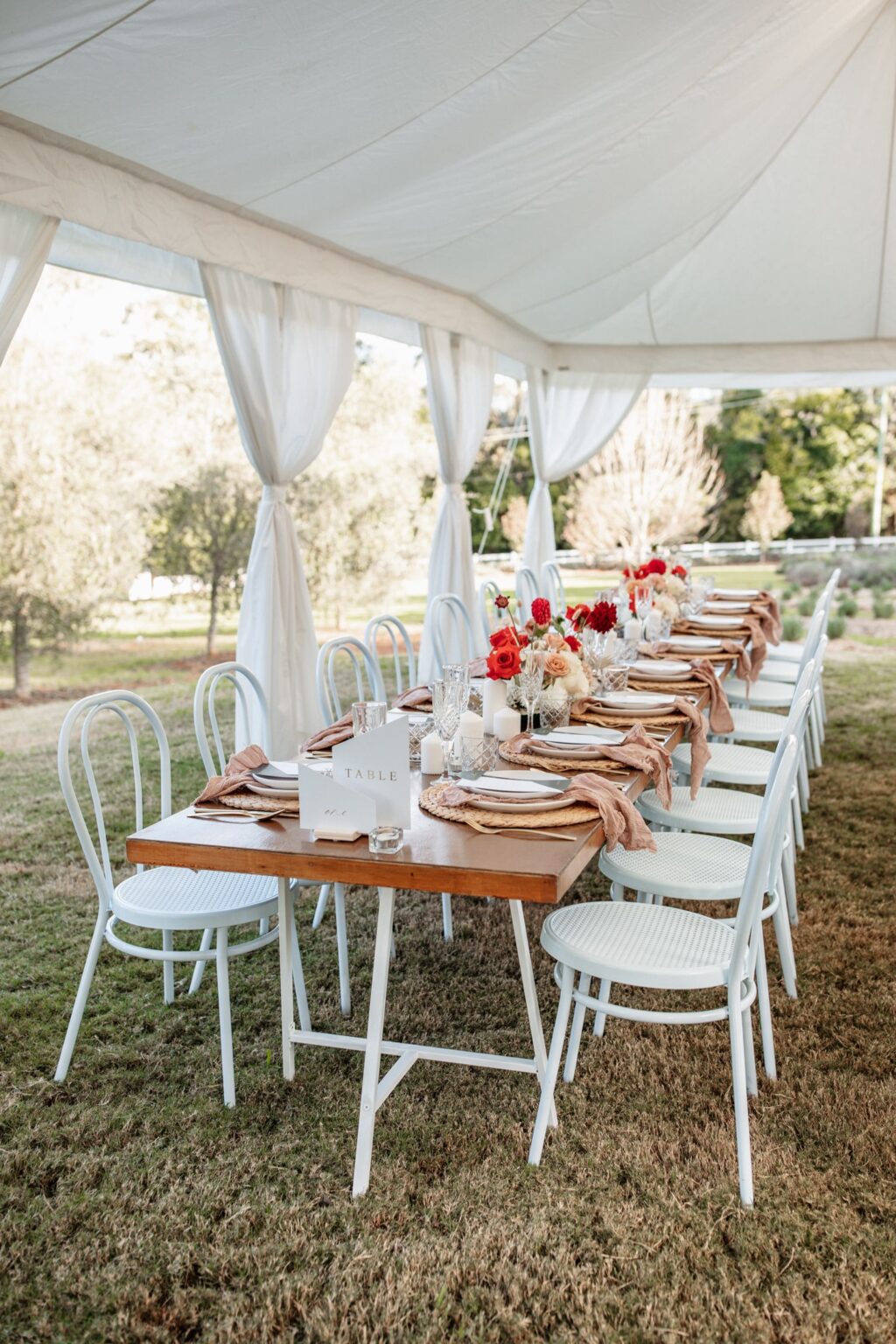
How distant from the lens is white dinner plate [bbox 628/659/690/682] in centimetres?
379

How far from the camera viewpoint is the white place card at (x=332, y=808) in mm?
2174

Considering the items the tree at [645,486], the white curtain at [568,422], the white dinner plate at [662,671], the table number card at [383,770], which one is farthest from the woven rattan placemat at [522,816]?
the tree at [645,486]

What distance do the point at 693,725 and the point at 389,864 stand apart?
1.48 metres

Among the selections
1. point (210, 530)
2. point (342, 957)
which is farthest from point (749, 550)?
point (342, 957)

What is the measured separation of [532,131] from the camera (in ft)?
13.1

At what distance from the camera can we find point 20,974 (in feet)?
11.0

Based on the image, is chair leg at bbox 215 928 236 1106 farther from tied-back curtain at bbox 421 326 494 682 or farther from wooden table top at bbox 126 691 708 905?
tied-back curtain at bbox 421 326 494 682

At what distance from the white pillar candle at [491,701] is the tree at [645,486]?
36.4 feet

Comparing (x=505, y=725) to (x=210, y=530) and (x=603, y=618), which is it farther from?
(x=210, y=530)

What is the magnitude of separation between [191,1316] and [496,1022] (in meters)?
1.23

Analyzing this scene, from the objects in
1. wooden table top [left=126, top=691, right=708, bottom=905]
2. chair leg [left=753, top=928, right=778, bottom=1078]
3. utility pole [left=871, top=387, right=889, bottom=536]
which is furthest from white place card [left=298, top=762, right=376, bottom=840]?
utility pole [left=871, top=387, right=889, bottom=536]

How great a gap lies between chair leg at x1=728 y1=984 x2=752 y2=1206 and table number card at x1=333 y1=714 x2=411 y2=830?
0.78 meters

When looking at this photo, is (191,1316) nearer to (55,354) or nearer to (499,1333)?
(499,1333)

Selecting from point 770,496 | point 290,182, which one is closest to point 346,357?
point 290,182
